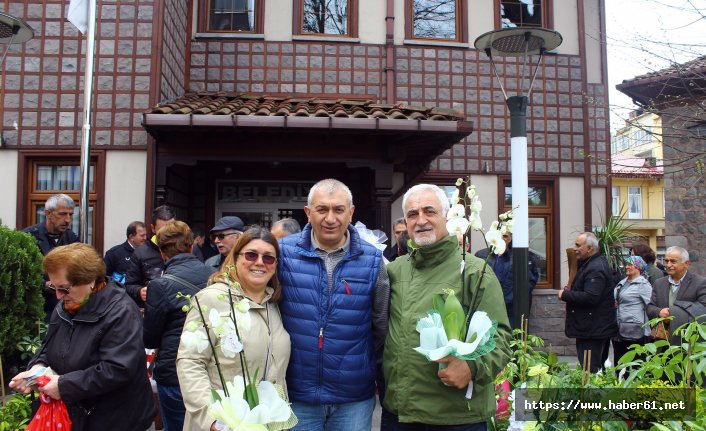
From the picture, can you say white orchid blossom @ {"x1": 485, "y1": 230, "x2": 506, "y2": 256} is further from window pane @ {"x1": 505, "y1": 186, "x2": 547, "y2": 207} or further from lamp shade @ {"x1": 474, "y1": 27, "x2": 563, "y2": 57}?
window pane @ {"x1": 505, "y1": 186, "x2": 547, "y2": 207}

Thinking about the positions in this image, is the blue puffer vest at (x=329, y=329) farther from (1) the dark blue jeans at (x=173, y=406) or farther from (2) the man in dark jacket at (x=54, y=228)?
(2) the man in dark jacket at (x=54, y=228)

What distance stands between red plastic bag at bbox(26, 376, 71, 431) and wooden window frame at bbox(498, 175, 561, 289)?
23.8ft

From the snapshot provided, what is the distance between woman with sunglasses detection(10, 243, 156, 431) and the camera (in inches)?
102

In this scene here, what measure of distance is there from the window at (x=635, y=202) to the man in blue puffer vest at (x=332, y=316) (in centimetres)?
4040

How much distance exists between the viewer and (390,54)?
858 centimetres

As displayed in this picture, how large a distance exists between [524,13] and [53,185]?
24.5 feet

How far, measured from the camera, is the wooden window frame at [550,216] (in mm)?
8922

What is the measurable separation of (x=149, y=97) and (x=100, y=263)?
456cm

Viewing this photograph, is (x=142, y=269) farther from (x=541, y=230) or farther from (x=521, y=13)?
(x=521, y=13)

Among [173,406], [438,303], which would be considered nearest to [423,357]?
[438,303]

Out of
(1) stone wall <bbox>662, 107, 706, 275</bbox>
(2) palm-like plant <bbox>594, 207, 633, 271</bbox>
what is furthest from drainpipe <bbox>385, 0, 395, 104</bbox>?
(1) stone wall <bbox>662, 107, 706, 275</bbox>

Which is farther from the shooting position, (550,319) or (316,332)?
(550,319)

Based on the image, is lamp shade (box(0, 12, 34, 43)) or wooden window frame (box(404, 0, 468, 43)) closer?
lamp shade (box(0, 12, 34, 43))

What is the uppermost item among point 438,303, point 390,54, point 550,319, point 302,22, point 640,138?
point 302,22
